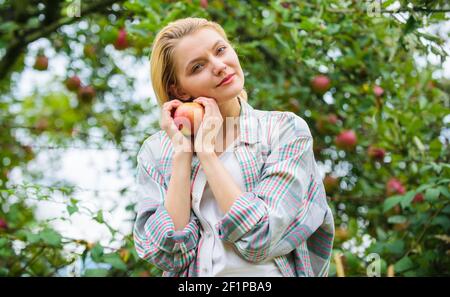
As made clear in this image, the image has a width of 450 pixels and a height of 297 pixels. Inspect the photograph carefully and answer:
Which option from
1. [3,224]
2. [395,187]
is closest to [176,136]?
[395,187]

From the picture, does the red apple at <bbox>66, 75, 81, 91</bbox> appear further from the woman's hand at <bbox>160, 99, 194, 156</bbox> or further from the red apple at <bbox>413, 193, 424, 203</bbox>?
the woman's hand at <bbox>160, 99, 194, 156</bbox>

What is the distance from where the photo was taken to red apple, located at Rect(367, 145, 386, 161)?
9.18 ft

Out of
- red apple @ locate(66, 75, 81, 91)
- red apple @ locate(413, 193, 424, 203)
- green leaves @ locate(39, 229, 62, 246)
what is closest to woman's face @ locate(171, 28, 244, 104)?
green leaves @ locate(39, 229, 62, 246)

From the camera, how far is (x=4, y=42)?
9.78ft

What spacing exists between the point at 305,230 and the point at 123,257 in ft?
3.54

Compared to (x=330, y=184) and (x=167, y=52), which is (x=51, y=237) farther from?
(x=330, y=184)

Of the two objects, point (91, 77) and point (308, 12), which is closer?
point (308, 12)

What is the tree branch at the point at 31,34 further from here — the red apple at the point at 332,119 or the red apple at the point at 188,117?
the red apple at the point at 188,117

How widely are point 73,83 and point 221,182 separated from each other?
7.70ft

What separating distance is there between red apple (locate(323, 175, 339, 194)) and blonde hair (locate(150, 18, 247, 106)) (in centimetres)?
156

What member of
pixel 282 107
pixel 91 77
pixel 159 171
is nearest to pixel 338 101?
pixel 282 107

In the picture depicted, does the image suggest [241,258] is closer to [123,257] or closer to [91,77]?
[123,257]

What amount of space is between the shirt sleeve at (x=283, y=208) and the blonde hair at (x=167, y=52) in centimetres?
19
